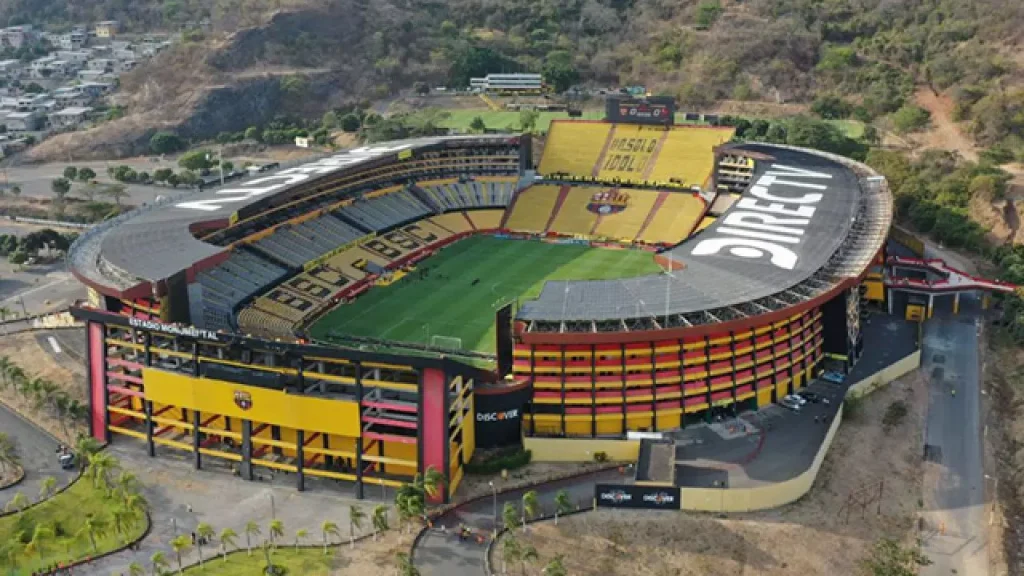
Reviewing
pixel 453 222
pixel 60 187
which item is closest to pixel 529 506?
pixel 453 222

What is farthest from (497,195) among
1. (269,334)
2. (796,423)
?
(796,423)

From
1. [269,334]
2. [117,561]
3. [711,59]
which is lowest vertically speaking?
[117,561]

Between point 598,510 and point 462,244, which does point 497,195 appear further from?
point 598,510

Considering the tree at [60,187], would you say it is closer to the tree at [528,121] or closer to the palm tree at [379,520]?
the tree at [528,121]

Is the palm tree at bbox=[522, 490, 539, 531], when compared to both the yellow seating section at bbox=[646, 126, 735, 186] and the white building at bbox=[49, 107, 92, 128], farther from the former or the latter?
the white building at bbox=[49, 107, 92, 128]

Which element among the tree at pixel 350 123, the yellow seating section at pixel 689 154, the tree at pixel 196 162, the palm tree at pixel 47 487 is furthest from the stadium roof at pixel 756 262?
the tree at pixel 196 162
